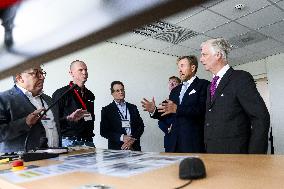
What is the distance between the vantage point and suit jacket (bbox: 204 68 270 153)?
1.77m

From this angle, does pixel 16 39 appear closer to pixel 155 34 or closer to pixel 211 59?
pixel 211 59

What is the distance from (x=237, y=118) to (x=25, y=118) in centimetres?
142

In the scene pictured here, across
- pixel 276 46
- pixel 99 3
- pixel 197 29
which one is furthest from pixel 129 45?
pixel 99 3

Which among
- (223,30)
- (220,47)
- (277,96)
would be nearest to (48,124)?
(220,47)

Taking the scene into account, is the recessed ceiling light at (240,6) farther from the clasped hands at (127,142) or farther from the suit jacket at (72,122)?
the suit jacket at (72,122)

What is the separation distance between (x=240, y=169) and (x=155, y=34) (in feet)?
13.9

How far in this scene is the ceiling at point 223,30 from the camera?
160 inches

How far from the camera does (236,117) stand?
1890 mm

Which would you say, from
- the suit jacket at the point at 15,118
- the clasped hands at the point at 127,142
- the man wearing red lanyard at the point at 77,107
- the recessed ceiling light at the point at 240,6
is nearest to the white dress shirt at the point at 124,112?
the clasped hands at the point at 127,142

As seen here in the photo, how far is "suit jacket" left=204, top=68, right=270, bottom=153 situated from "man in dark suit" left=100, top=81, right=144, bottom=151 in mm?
1763

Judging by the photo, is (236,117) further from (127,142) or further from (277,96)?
(277,96)

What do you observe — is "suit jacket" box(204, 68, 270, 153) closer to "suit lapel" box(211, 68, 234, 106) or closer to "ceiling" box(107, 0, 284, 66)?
"suit lapel" box(211, 68, 234, 106)

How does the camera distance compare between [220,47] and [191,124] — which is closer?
[220,47]

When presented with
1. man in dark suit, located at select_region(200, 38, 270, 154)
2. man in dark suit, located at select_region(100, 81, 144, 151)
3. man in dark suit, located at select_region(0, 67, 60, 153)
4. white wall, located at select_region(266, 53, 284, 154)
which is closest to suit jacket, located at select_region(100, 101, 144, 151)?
man in dark suit, located at select_region(100, 81, 144, 151)
